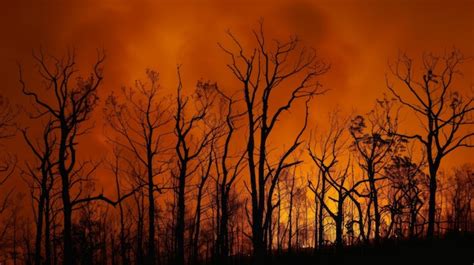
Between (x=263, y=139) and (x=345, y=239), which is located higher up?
(x=263, y=139)

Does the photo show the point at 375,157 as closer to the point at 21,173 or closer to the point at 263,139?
the point at 263,139

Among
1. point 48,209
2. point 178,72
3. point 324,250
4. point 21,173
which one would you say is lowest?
point 324,250

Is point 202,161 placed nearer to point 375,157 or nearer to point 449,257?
point 375,157

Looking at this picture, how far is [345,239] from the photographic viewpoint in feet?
130

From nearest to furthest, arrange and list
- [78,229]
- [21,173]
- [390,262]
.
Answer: [390,262] → [21,173] → [78,229]

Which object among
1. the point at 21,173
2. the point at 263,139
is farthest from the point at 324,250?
the point at 21,173

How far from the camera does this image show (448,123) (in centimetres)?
2948

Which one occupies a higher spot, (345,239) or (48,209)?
(48,209)

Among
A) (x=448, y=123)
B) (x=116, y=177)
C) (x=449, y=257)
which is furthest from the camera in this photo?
(x=116, y=177)

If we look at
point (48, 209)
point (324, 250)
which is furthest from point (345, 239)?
point (48, 209)

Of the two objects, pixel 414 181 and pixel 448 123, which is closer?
pixel 448 123

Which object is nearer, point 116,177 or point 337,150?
point 337,150

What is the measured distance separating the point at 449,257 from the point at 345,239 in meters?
15.3

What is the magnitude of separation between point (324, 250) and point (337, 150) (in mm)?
7429
